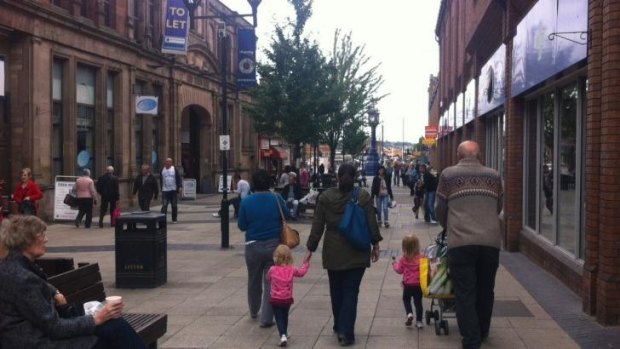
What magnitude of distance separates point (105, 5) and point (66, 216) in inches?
364

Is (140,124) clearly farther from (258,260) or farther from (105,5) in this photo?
(258,260)

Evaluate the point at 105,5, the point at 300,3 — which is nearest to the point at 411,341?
the point at 300,3

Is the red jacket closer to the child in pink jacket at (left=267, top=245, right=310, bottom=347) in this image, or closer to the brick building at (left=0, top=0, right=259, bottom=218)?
the brick building at (left=0, top=0, right=259, bottom=218)

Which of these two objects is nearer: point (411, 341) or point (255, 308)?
point (411, 341)

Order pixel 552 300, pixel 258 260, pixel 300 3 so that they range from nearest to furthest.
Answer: pixel 258 260
pixel 552 300
pixel 300 3

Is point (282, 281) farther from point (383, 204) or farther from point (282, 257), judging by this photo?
point (383, 204)

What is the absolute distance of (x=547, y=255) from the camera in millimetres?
10773

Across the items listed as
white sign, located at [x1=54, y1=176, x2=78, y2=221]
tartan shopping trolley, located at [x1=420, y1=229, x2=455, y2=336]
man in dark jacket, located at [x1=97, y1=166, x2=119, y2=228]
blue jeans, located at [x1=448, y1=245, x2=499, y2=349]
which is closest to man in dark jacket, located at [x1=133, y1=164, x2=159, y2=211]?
man in dark jacket, located at [x1=97, y1=166, x2=119, y2=228]

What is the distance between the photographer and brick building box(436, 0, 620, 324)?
7.25 meters

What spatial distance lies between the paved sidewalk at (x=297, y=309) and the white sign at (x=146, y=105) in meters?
13.8

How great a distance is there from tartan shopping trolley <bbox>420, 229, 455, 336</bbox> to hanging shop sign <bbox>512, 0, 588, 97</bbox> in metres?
2.79

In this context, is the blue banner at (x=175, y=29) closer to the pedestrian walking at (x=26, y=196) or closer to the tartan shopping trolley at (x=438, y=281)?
the pedestrian walking at (x=26, y=196)

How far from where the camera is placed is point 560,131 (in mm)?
10648

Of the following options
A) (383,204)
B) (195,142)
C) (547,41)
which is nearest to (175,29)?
(383,204)
